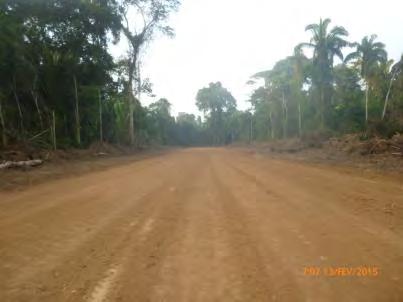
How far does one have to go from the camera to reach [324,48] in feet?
146

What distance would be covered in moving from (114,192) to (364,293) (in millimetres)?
6461

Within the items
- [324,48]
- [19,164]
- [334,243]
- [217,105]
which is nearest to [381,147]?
[334,243]

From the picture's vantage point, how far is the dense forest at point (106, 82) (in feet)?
67.5

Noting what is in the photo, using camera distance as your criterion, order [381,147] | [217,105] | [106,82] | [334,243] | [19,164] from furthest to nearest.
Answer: [217,105] → [106,82] → [381,147] → [19,164] → [334,243]

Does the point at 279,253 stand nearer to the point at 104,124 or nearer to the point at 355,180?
the point at 355,180

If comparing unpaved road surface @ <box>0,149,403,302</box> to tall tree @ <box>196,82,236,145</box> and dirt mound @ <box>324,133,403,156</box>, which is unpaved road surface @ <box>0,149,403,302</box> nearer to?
dirt mound @ <box>324,133,403,156</box>

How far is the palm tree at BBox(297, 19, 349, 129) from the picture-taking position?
4422 centimetres

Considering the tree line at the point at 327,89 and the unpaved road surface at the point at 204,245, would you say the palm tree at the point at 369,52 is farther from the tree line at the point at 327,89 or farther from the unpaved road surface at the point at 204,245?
the unpaved road surface at the point at 204,245

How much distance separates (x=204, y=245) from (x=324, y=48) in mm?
43509

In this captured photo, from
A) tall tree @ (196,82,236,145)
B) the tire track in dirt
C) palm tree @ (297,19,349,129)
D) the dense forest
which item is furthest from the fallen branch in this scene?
tall tree @ (196,82,236,145)

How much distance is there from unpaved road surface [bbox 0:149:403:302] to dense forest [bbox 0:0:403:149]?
12.8 metres

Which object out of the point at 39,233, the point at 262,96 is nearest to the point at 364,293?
the point at 39,233

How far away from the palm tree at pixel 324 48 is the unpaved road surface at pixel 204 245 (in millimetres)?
38546

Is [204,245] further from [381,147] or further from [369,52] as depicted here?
[369,52]
